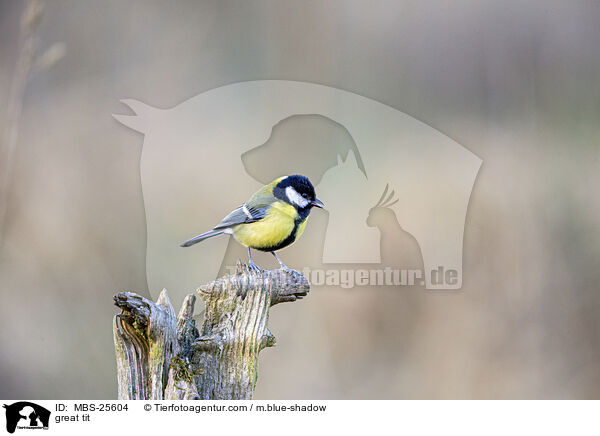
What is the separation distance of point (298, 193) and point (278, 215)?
0.07 metres

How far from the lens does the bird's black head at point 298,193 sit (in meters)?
1.32

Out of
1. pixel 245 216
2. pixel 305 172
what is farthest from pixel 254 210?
pixel 305 172

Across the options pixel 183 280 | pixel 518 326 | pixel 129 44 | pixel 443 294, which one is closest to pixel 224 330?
pixel 183 280

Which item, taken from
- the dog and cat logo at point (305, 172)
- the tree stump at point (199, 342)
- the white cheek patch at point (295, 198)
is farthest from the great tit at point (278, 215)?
the dog and cat logo at point (305, 172)

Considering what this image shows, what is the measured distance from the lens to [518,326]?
6.95ft

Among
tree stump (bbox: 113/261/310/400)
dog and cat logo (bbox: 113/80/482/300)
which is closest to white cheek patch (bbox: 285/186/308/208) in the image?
tree stump (bbox: 113/261/310/400)

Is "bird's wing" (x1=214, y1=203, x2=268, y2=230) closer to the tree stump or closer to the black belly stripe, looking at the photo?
the black belly stripe

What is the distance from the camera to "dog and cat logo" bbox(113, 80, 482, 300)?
193 centimetres

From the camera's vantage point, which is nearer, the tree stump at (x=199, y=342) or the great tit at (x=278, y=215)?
the tree stump at (x=199, y=342)

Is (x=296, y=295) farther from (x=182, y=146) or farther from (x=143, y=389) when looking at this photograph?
(x=182, y=146)

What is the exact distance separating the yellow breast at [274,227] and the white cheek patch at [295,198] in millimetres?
17

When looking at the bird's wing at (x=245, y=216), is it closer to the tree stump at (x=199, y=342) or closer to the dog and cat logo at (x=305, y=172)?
the tree stump at (x=199, y=342)

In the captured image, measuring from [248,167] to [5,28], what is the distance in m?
1.05
